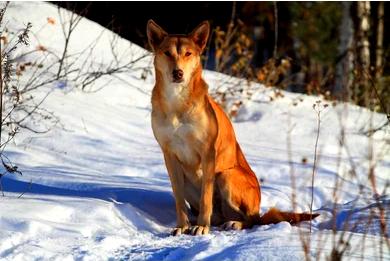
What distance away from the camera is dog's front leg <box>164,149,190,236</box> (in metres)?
4.79

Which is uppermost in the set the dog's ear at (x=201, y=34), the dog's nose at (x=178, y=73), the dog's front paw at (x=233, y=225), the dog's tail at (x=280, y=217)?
the dog's ear at (x=201, y=34)

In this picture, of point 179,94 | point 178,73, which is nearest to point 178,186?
point 179,94

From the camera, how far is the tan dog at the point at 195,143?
469cm

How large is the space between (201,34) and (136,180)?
61.7 inches

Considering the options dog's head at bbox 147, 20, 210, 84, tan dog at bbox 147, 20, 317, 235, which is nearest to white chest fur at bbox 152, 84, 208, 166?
tan dog at bbox 147, 20, 317, 235

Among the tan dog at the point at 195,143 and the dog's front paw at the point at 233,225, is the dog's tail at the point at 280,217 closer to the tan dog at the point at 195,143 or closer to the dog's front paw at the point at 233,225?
the tan dog at the point at 195,143

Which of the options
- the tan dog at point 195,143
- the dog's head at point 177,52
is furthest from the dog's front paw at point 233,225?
the dog's head at point 177,52

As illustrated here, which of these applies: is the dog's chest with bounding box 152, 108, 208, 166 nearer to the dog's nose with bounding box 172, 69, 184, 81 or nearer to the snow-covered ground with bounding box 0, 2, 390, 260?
the dog's nose with bounding box 172, 69, 184, 81

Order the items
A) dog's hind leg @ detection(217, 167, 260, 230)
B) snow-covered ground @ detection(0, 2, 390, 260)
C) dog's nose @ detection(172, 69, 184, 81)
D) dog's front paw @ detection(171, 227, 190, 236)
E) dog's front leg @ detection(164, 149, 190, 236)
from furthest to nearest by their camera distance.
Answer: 1. dog's hind leg @ detection(217, 167, 260, 230)
2. dog's front leg @ detection(164, 149, 190, 236)
3. dog's nose @ detection(172, 69, 184, 81)
4. dog's front paw @ detection(171, 227, 190, 236)
5. snow-covered ground @ detection(0, 2, 390, 260)

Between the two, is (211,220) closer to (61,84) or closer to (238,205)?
(238,205)

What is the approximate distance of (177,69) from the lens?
4.68m

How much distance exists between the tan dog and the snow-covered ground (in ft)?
0.79

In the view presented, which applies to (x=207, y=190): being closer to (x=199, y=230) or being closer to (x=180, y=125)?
(x=199, y=230)

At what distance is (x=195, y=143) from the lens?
4.69 metres
